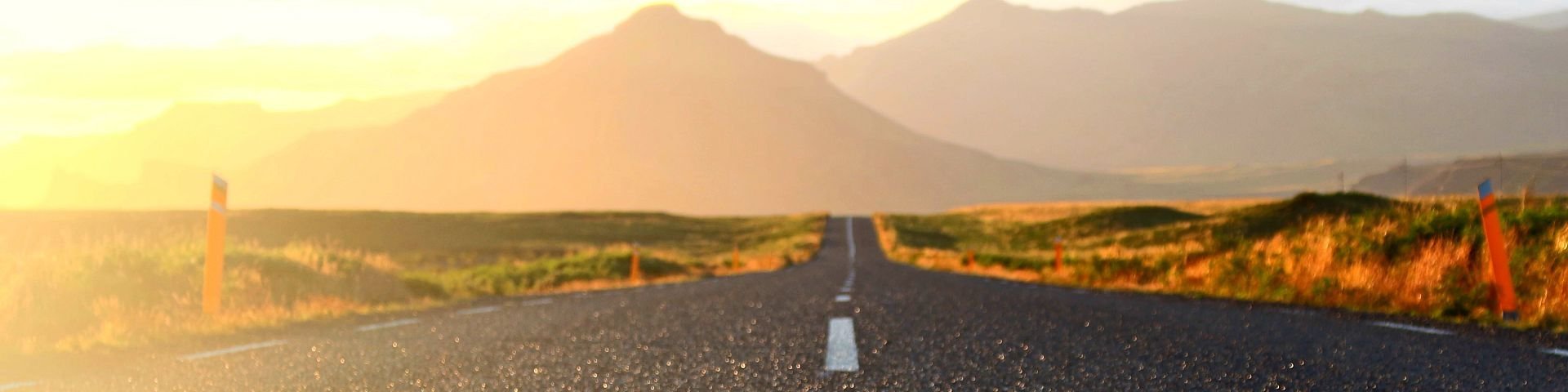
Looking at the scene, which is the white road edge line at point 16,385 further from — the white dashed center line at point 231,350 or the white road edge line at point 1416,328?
the white road edge line at point 1416,328

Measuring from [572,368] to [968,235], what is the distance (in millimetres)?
96423

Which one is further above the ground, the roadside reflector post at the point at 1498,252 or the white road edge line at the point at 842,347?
the roadside reflector post at the point at 1498,252

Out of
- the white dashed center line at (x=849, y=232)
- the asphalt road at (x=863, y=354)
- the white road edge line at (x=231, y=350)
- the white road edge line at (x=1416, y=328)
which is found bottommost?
the white dashed center line at (x=849, y=232)

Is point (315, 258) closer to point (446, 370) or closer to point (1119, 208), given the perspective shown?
point (446, 370)

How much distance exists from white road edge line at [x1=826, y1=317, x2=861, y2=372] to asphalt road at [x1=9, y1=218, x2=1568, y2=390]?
3 cm

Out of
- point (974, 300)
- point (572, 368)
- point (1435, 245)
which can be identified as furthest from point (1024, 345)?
point (1435, 245)

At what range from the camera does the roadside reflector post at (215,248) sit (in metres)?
10.8

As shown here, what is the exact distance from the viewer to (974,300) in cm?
1224

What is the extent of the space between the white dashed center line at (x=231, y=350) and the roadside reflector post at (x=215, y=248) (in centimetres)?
304

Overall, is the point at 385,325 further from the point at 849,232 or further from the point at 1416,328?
the point at 849,232

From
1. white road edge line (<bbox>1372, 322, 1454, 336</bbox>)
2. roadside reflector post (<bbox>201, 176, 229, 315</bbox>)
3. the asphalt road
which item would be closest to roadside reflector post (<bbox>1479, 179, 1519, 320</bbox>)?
the asphalt road

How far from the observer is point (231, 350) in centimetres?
766

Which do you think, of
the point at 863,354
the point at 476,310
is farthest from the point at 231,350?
the point at 476,310

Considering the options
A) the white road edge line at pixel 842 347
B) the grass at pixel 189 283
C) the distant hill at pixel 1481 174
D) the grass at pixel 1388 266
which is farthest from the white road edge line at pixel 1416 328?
the distant hill at pixel 1481 174
